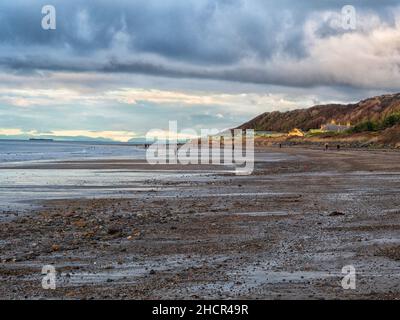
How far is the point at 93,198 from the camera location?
21.7m

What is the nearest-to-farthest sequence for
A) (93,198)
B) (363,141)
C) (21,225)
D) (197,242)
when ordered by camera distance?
(197,242) → (21,225) → (93,198) → (363,141)

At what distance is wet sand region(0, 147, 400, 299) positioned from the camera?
27.0ft

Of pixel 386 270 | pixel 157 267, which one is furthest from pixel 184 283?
pixel 386 270

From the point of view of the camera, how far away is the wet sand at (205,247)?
27.0 ft

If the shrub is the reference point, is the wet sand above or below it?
below

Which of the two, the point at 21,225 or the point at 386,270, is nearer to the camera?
the point at 386,270

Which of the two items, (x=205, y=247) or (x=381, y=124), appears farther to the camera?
(x=381, y=124)

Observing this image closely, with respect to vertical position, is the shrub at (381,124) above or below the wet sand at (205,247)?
above

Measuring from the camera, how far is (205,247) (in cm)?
1153

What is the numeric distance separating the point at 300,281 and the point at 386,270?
1.52m

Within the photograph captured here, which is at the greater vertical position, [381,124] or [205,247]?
[381,124]

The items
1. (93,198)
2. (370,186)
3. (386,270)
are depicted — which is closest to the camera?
(386,270)

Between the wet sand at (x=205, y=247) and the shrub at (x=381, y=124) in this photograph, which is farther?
the shrub at (x=381, y=124)
